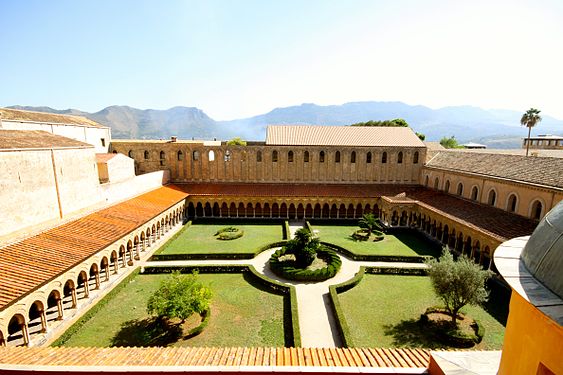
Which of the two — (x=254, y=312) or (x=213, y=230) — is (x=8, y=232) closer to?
(x=254, y=312)

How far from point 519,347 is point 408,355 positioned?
4.52m

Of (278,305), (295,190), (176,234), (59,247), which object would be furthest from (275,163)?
(59,247)

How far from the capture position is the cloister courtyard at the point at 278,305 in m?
14.7

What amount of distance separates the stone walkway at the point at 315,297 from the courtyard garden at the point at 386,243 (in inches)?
79.4

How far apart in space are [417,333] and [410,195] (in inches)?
912

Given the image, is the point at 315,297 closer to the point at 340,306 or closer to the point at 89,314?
the point at 340,306

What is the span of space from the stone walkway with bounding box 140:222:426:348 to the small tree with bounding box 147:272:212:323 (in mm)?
5400

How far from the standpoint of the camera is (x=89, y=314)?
53.4ft

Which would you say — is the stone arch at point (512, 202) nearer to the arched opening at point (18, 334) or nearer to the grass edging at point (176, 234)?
the grass edging at point (176, 234)

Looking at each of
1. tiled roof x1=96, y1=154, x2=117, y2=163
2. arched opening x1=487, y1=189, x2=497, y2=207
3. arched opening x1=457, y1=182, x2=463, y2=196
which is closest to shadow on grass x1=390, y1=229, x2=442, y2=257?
arched opening x1=487, y1=189, x2=497, y2=207

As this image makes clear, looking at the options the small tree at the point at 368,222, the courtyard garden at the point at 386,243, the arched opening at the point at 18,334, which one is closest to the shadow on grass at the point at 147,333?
the arched opening at the point at 18,334

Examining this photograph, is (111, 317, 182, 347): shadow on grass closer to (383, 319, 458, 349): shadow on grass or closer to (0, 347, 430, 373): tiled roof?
→ (0, 347, 430, 373): tiled roof

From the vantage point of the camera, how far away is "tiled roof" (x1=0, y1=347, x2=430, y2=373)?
798 cm

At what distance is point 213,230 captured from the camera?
107 ft
